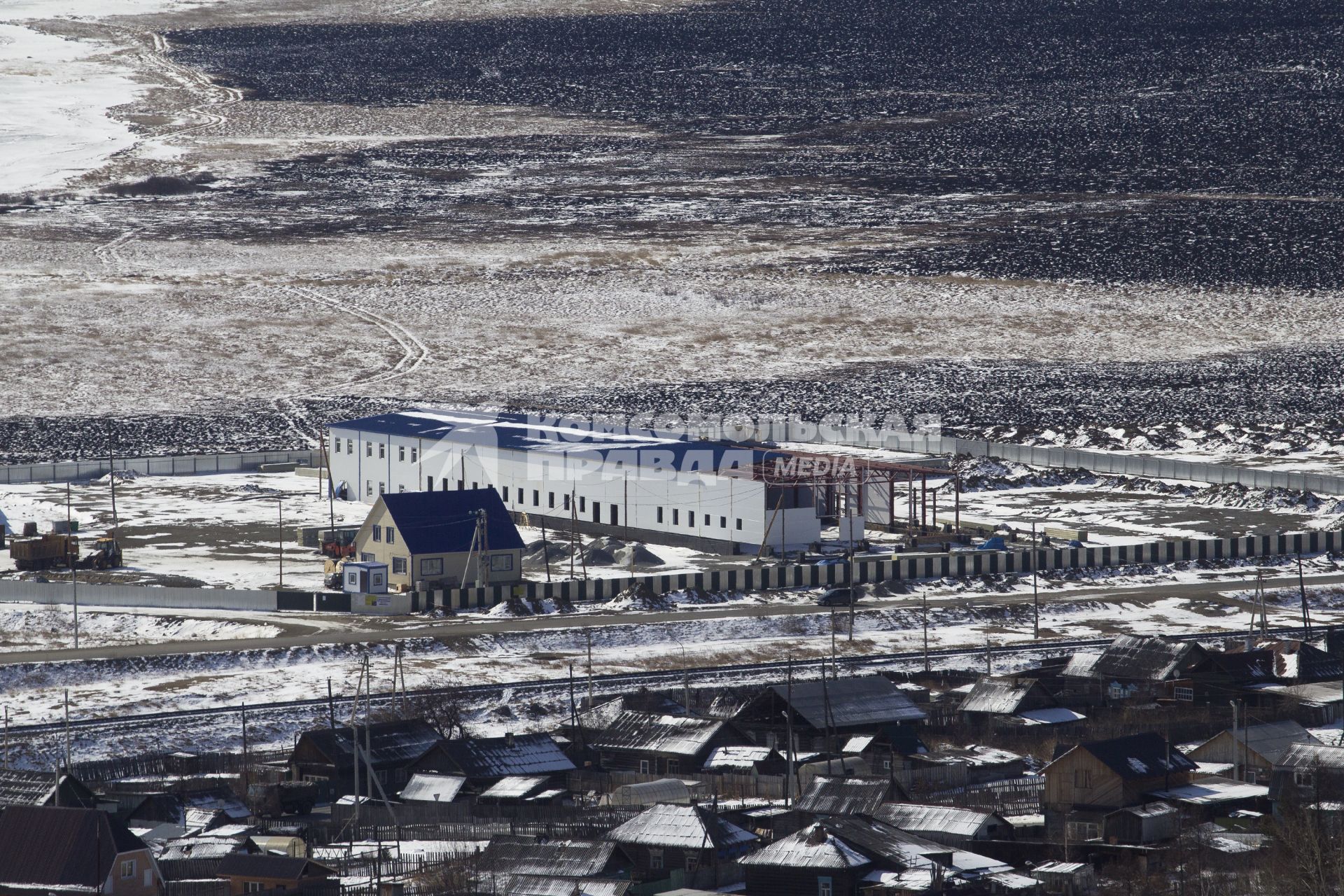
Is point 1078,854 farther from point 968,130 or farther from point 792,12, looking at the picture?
point 792,12

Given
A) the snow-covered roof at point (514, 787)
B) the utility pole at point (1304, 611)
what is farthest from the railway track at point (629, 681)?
the snow-covered roof at point (514, 787)

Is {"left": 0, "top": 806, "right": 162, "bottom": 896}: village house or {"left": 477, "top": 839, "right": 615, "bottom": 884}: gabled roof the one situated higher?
{"left": 0, "top": 806, "right": 162, "bottom": 896}: village house

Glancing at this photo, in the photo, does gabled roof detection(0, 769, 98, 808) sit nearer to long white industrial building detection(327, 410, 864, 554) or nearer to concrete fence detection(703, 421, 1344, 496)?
long white industrial building detection(327, 410, 864, 554)

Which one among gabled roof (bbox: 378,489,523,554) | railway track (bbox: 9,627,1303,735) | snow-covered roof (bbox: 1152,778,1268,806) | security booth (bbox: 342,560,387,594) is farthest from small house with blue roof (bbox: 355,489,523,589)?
snow-covered roof (bbox: 1152,778,1268,806)

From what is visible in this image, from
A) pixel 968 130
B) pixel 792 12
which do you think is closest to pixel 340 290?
pixel 968 130

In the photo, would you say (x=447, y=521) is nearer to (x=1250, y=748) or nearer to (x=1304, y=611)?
(x=1304, y=611)

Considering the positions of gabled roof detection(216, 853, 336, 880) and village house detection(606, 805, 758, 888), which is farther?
village house detection(606, 805, 758, 888)

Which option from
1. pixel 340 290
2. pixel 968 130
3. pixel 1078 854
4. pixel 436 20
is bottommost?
pixel 1078 854

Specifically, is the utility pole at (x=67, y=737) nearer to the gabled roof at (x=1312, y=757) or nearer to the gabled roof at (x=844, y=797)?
the gabled roof at (x=844, y=797)
